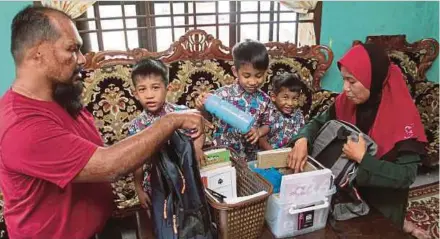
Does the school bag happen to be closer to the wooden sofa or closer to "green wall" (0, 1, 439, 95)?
the wooden sofa

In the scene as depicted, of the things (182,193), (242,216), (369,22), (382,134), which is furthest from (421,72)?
(182,193)

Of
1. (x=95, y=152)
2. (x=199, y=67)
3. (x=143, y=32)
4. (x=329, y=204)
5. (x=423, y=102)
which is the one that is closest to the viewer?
(x=95, y=152)

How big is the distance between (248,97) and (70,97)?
0.95 m

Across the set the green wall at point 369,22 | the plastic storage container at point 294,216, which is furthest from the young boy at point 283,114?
the green wall at point 369,22

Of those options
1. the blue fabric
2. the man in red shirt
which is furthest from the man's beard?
the blue fabric

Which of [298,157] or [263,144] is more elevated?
[298,157]

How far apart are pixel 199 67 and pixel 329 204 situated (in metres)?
1.46

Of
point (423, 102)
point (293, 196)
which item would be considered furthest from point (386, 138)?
point (423, 102)

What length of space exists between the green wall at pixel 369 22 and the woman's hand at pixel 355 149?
76.1 inches

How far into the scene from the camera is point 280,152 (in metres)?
1.38

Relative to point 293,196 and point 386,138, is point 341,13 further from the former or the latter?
point 293,196

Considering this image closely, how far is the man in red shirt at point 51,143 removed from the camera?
934 millimetres

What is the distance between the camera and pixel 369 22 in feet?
10.4

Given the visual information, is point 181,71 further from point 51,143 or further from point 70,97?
point 51,143
